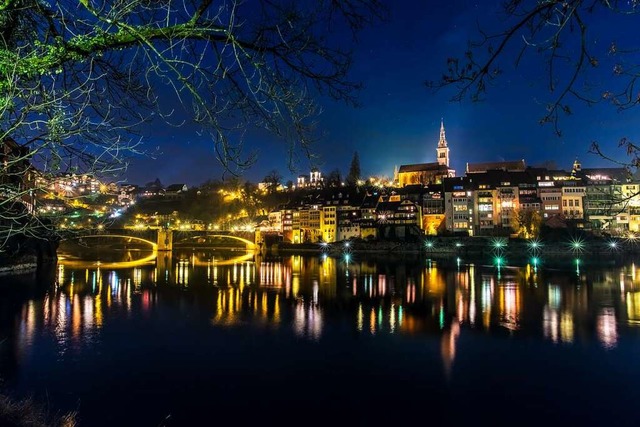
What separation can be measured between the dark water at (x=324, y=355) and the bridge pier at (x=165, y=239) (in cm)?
3688

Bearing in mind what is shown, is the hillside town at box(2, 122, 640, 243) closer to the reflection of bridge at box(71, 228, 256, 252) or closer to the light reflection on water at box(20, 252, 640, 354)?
the reflection of bridge at box(71, 228, 256, 252)

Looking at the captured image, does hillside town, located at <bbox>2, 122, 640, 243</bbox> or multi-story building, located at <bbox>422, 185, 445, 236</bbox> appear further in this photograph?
multi-story building, located at <bbox>422, 185, 445, 236</bbox>

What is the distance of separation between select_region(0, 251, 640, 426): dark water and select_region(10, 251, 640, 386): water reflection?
0.12m

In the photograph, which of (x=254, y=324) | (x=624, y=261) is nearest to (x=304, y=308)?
(x=254, y=324)

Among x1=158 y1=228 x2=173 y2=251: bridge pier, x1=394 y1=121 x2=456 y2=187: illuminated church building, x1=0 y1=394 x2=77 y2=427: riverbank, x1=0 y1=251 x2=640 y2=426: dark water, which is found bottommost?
x1=0 y1=251 x2=640 y2=426: dark water

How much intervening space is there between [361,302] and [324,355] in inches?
405

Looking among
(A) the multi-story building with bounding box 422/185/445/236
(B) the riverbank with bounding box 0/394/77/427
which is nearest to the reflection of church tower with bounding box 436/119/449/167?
(A) the multi-story building with bounding box 422/185/445/236

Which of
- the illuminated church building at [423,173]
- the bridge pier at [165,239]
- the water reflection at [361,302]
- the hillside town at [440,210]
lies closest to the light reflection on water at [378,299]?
the water reflection at [361,302]

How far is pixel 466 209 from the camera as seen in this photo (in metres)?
62.6

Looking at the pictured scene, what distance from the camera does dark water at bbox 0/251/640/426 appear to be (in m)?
9.88

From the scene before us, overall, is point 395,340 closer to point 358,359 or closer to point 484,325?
point 358,359

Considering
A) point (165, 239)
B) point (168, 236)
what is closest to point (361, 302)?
point (165, 239)

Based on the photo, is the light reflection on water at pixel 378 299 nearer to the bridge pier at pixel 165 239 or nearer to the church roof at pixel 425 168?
the bridge pier at pixel 165 239

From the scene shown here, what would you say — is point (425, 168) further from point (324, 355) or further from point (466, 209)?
point (324, 355)
